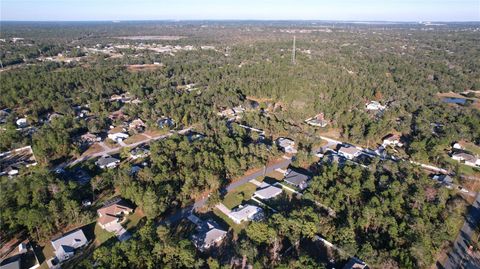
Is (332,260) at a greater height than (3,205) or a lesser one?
lesser

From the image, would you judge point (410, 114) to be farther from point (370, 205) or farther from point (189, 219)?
point (189, 219)

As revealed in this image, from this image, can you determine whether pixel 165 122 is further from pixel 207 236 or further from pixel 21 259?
pixel 21 259

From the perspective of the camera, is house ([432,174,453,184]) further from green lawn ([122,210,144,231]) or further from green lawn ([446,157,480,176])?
green lawn ([122,210,144,231])

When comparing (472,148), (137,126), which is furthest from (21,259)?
(472,148)

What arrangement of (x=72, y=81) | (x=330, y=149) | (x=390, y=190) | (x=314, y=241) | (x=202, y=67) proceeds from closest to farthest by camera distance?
(x=314, y=241) → (x=390, y=190) → (x=330, y=149) → (x=72, y=81) → (x=202, y=67)

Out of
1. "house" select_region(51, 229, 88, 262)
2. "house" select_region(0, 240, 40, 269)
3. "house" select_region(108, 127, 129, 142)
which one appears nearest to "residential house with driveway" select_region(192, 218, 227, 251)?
"house" select_region(51, 229, 88, 262)

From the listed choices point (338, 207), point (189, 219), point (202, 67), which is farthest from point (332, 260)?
point (202, 67)

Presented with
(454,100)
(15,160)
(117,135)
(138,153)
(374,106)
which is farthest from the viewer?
(454,100)
